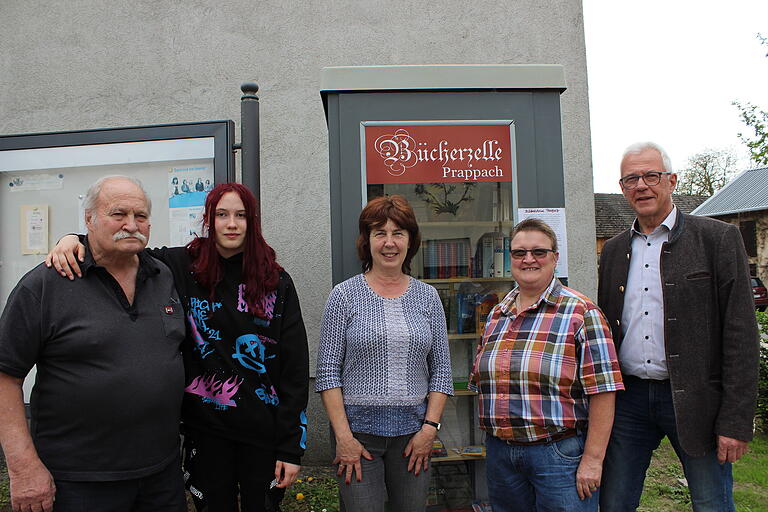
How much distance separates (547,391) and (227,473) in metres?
1.23

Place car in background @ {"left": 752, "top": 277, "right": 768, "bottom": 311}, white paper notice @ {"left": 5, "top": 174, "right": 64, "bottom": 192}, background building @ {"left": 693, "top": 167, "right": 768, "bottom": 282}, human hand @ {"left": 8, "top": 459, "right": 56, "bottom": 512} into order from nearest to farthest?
human hand @ {"left": 8, "top": 459, "right": 56, "bottom": 512} → white paper notice @ {"left": 5, "top": 174, "right": 64, "bottom": 192} → car in background @ {"left": 752, "top": 277, "right": 768, "bottom": 311} → background building @ {"left": 693, "top": 167, "right": 768, "bottom": 282}

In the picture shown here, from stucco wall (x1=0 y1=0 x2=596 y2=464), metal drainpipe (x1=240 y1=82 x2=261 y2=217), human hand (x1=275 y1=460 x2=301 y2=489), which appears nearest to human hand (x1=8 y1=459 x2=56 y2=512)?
human hand (x1=275 y1=460 x2=301 y2=489)

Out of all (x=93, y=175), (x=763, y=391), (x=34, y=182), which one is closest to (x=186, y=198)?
(x=93, y=175)

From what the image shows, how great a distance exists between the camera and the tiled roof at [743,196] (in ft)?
78.9

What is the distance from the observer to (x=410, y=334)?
209cm

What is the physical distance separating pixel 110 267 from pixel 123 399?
0.48 m

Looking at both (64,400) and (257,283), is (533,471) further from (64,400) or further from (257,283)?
(64,400)

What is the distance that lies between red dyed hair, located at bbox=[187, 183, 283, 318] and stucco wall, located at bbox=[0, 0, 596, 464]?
226cm

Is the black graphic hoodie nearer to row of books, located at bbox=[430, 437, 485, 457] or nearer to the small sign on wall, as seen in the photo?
row of books, located at bbox=[430, 437, 485, 457]

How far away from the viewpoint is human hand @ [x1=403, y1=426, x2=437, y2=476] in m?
2.09

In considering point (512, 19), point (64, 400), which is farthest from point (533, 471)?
point (512, 19)

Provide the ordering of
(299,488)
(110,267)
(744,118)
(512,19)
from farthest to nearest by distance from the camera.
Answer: (744,118) → (512,19) → (299,488) → (110,267)

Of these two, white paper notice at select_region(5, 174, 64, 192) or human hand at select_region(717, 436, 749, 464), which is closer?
human hand at select_region(717, 436, 749, 464)

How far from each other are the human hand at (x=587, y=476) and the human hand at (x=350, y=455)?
784 mm
